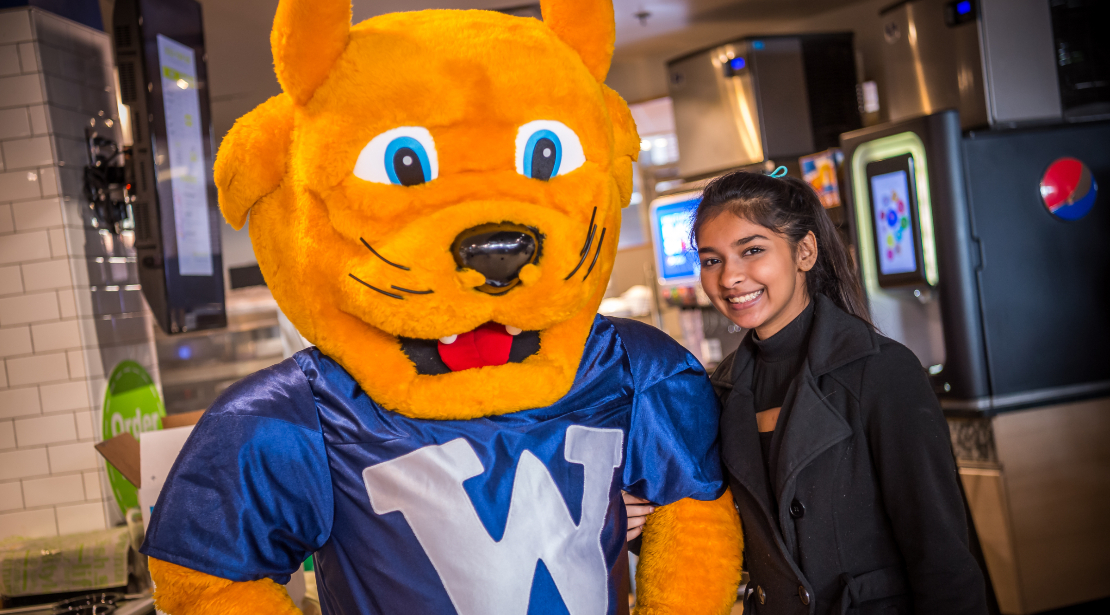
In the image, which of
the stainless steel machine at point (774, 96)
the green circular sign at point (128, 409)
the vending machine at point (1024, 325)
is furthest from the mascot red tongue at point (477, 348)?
the stainless steel machine at point (774, 96)

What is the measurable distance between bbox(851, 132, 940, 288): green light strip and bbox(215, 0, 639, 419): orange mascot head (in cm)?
279

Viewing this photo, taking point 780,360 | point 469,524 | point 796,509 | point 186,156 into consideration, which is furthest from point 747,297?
point 186,156

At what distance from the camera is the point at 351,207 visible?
4.50 feet

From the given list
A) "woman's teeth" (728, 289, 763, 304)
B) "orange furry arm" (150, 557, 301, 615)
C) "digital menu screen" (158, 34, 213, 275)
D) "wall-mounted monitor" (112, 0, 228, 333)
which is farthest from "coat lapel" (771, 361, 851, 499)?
"digital menu screen" (158, 34, 213, 275)

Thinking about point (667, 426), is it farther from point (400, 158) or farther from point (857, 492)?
point (400, 158)

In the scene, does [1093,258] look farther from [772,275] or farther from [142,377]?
[142,377]

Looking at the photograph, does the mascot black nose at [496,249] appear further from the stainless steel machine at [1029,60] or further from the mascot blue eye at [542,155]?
the stainless steel machine at [1029,60]

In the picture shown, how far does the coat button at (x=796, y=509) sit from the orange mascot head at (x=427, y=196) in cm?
52

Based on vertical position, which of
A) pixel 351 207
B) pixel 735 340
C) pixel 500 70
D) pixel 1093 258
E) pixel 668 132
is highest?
pixel 668 132

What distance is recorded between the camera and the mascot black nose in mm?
1286

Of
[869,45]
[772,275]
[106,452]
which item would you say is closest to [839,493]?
[772,275]

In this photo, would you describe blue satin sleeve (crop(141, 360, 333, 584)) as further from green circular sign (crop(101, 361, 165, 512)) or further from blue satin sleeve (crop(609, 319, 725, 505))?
green circular sign (crop(101, 361, 165, 512))

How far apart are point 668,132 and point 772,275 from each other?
602 centimetres

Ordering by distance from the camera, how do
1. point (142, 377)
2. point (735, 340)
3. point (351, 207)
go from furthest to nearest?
point (735, 340) < point (142, 377) < point (351, 207)
